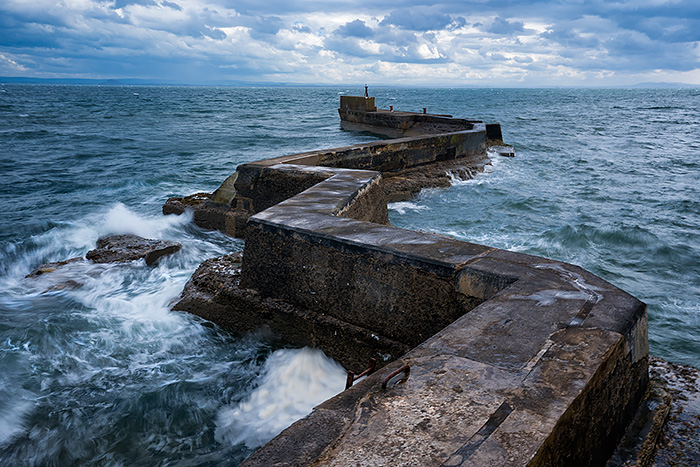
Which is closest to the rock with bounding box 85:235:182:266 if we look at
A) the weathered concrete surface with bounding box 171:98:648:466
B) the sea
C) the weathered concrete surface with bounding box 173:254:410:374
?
the sea

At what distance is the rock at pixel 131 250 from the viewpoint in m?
6.23

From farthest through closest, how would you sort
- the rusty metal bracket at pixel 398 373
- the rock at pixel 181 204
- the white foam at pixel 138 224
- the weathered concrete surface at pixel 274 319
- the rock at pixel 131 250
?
the rock at pixel 181 204 → the white foam at pixel 138 224 → the rock at pixel 131 250 → the weathered concrete surface at pixel 274 319 → the rusty metal bracket at pixel 398 373

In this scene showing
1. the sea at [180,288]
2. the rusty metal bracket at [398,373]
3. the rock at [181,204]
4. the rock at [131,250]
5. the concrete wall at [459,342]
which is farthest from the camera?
the rock at [181,204]

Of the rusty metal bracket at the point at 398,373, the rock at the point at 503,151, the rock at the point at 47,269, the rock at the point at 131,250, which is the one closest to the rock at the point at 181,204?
the rock at the point at 131,250

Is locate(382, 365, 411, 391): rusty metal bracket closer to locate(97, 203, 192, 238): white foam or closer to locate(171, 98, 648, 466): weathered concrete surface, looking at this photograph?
locate(171, 98, 648, 466): weathered concrete surface

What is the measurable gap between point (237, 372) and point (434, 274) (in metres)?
1.86

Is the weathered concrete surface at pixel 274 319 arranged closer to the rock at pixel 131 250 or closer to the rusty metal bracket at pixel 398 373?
the rusty metal bracket at pixel 398 373

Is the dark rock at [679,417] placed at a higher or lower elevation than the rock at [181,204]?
higher

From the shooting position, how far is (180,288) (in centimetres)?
523

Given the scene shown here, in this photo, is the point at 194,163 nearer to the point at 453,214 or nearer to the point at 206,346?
the point at 453,214

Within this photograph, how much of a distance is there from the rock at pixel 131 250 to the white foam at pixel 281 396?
322 cm

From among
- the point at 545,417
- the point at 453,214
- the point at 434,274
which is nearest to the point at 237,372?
the point at 434,274

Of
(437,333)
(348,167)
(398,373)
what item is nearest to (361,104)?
(348,167)

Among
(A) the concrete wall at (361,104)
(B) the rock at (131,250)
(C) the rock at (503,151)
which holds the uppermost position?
(A) the concrete wall at (361,104)
